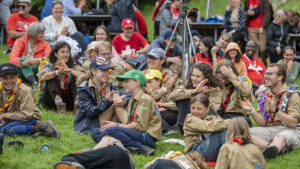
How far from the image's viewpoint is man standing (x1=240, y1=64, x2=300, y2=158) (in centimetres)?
718

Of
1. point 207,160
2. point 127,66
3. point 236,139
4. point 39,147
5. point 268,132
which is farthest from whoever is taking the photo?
point 127,66

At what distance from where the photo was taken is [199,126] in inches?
257

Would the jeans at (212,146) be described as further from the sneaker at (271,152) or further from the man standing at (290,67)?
the man standing at (290,67)

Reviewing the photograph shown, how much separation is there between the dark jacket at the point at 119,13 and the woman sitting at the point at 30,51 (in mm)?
2958

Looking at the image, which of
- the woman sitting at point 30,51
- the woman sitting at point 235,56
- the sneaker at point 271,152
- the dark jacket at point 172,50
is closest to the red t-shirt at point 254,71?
the woman sitting at point 235,56

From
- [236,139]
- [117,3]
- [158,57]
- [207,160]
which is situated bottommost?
[207,160]

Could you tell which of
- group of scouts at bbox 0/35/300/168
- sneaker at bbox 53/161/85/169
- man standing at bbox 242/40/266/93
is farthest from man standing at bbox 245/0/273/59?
sneaker at bbox 53/161/85/169

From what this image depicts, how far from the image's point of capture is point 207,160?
6.58 meters

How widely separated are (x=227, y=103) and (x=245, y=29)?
6221 mm

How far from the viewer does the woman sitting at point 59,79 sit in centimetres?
916

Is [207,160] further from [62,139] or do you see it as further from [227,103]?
[62,139]

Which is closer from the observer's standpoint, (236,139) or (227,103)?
(236,139)

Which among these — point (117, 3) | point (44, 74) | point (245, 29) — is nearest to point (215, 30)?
point (245, 29)

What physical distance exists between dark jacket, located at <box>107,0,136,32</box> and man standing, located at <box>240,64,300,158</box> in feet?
20.2
